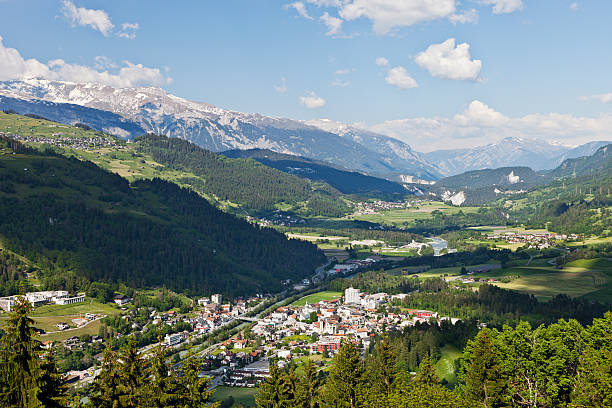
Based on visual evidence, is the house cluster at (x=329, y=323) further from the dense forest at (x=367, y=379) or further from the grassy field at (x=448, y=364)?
the dense forest at (x=367, y=379)

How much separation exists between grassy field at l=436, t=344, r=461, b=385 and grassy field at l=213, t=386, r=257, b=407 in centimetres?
3401

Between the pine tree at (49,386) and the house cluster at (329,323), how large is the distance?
287ft

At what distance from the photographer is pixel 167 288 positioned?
164m

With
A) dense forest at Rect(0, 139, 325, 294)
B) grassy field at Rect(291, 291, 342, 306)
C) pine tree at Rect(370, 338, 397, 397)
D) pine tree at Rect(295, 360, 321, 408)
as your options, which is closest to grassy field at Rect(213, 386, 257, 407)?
pine tree at Rect(370, 338, 397, 397)

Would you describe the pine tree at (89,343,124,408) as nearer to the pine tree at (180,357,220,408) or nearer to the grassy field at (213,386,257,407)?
the pine tree at (180,357,220,408)

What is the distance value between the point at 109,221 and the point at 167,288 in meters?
42.0

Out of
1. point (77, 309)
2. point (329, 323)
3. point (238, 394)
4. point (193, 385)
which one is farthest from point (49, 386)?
point (77, 309)

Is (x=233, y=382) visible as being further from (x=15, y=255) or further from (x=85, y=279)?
(x=15, y=255)

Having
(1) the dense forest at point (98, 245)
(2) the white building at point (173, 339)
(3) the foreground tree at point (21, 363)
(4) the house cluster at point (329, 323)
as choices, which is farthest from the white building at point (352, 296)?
(3) the foreground tree at point (21, 363)

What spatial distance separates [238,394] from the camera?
93188mm

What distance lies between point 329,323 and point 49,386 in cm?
10996

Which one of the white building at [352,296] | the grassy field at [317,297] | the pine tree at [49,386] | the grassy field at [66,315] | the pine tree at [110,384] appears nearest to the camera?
the pine tree at [49,386]

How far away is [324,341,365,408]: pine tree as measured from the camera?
45719 millimetres

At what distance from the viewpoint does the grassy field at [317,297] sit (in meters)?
166
